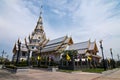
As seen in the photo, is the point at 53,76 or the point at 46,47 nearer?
the point at 53,76

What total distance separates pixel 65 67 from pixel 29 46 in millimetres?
30128

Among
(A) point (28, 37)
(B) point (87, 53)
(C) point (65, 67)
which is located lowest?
(C) point (65, 67)

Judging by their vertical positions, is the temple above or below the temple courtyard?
above

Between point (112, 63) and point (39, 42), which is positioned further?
point (39, 42)

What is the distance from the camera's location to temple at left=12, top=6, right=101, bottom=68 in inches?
1448

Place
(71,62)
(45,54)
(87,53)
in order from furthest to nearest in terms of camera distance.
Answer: (45,54) → (87,53) → (71,62)

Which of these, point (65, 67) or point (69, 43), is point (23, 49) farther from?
point (65, 67)

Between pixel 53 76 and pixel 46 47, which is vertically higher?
pixel 46 47

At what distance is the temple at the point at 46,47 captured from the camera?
36781 millimetres

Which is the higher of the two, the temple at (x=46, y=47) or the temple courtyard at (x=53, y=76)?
the temple at (x=46, y=47)

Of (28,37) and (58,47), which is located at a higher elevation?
(28,37)

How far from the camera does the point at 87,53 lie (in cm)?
3559

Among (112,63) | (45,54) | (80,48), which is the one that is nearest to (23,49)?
(45,54)

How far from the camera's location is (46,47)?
47594mm
